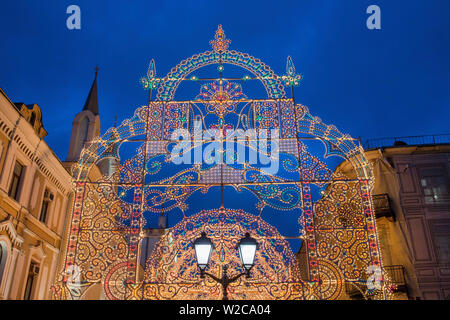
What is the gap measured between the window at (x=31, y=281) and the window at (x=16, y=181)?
241 centimetres

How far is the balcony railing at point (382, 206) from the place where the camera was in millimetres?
15172

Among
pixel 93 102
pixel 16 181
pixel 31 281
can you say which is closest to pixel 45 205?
pixel 16 181

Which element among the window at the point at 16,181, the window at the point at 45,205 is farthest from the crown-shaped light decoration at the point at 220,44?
the window at the point at 45,205

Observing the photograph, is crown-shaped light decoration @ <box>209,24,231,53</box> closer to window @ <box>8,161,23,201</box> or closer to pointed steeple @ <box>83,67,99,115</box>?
window @ <box>8,161,23,201</box>

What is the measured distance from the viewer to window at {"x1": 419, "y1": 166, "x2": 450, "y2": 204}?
1518cm

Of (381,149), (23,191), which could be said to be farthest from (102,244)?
(381,149)

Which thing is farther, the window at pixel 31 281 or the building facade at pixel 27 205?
the window at pixel 31 281

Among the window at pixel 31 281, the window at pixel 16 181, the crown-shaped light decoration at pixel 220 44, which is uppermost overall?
the crown-shaped light decoration at pixel 220 44

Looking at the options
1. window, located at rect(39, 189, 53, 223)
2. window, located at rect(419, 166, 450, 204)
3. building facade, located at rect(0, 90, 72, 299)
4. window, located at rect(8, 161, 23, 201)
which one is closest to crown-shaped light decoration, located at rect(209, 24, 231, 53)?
building facade, located at rect(0, 90, 72, 299)

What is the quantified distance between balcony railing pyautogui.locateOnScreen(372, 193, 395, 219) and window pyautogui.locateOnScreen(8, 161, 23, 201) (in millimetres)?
12660

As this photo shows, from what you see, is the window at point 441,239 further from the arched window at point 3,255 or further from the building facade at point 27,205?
the arched window at point 3,255

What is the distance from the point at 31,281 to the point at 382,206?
12.8 meters

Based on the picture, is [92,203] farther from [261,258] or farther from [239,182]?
[261,258]

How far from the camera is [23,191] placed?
1175cm
